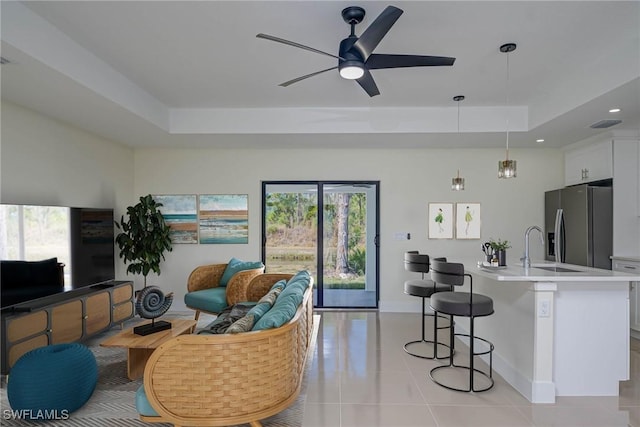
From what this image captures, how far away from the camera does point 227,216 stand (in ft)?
18.0

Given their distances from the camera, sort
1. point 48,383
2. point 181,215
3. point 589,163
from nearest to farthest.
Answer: point 48,383
point 589,163
point 181,215

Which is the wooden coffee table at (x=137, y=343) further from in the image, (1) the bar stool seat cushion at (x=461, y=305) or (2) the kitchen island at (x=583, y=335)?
(2) the kitchen island at (x=583, y=335)

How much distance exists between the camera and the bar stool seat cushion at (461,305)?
2742 mm

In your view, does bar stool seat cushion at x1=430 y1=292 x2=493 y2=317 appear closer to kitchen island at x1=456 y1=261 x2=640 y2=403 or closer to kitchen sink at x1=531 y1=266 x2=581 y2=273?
kitchen island at x1=456 y1=261 x2=640 y2=403

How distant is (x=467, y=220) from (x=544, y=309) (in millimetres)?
2853

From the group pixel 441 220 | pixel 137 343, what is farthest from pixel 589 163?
pixel 137 343

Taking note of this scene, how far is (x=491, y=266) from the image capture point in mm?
3092

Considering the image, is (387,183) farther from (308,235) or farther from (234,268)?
(234,268)

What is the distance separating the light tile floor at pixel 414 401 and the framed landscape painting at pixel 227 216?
8.11 ft

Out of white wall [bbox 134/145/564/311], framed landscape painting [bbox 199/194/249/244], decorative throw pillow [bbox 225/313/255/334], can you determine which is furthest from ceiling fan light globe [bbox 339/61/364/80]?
framed landscape painting [bbox 199/194/249/244]

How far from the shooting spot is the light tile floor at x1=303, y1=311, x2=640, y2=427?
96.7 inches

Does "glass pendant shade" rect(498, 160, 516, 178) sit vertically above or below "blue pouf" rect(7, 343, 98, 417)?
above

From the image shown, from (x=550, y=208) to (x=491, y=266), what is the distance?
112 inches

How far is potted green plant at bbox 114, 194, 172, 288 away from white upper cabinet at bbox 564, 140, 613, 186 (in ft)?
19.4
